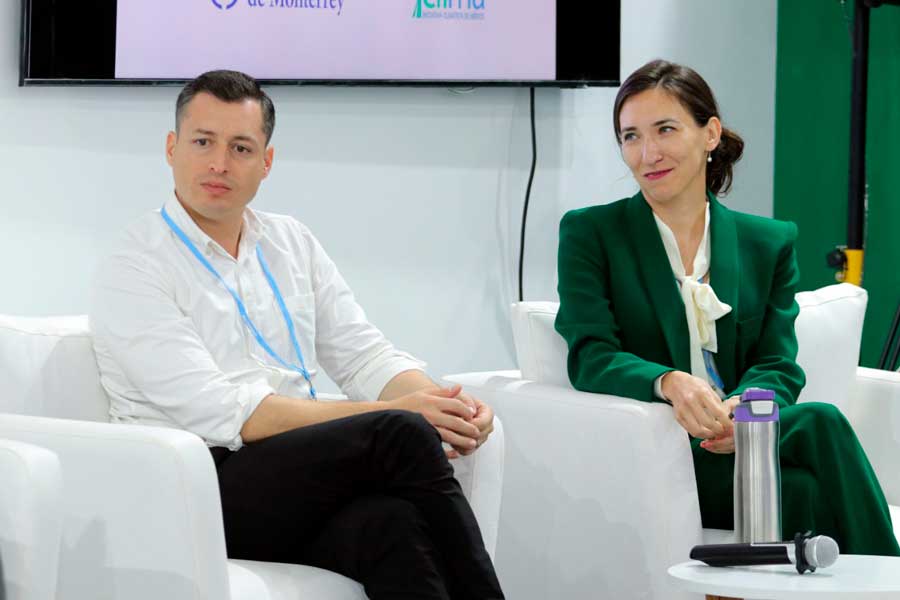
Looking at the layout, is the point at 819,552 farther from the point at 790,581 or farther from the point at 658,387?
the point at 658,387

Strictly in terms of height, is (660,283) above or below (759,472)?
above

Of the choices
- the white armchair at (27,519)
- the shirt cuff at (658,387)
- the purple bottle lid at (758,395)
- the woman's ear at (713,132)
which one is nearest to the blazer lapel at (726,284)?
the woman's ear at (713,132)

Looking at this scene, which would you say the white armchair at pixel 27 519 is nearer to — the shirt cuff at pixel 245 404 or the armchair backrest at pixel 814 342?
the shirt cuff at pixel 245 404

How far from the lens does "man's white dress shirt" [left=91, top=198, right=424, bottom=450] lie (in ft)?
7.89

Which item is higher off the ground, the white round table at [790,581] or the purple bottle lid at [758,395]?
the purple bottle lid at [758,395]

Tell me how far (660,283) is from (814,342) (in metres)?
0.49

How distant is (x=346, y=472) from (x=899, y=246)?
2658mm

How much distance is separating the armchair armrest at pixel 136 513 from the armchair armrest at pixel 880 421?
166 centimetres

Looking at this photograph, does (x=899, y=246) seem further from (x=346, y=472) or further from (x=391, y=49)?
(x=346, y=472)

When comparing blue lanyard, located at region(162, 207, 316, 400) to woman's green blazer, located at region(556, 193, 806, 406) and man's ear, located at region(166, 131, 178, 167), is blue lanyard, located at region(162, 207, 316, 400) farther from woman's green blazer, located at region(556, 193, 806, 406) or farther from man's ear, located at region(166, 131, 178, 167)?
woman's green blazer, located at region(556, 193, 806, 406)

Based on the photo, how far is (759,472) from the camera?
217 cm

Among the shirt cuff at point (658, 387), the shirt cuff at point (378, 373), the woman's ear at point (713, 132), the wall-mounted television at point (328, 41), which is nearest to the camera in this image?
the shirt cuff at point (658, 387)

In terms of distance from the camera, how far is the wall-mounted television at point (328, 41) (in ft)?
11.8

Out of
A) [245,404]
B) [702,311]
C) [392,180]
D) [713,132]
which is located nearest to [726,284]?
[702,311]
